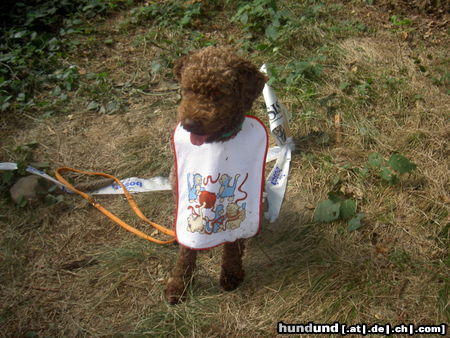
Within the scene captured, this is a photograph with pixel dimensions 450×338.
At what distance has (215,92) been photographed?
67.6 inches

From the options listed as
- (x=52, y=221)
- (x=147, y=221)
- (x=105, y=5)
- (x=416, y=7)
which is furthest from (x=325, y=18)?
(x=52, y=221)

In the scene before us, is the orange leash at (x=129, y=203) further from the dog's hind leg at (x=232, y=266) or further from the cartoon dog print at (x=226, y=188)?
the cartoon dog print at (x=226, y=188)

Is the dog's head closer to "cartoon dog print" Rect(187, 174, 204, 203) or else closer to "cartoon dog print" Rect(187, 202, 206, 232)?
"cartoon dog print" Rect(187, 174, 204, 203)

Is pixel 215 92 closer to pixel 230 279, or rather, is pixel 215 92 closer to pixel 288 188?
pixel 230 279

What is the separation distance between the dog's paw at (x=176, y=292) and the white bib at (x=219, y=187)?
0.28 metres

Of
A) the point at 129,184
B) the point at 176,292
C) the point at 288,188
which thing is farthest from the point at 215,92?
the point at 129,184

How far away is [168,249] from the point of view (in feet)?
7.78

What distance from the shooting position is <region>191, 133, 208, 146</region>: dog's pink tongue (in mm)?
1786

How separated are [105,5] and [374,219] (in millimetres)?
4007

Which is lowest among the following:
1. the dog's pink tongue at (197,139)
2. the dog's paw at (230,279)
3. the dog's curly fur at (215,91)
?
the dog's paw at (230,279)

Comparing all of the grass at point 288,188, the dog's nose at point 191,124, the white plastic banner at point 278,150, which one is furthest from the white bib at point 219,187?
the white plastic banner at point 278,150

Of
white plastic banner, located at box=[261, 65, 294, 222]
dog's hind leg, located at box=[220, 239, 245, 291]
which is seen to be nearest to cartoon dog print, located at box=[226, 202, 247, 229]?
dog's hind leg, located at box=[220, 239, 245, 291]

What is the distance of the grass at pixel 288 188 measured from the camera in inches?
81.0

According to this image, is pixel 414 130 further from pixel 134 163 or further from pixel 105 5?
pixel 105 5
